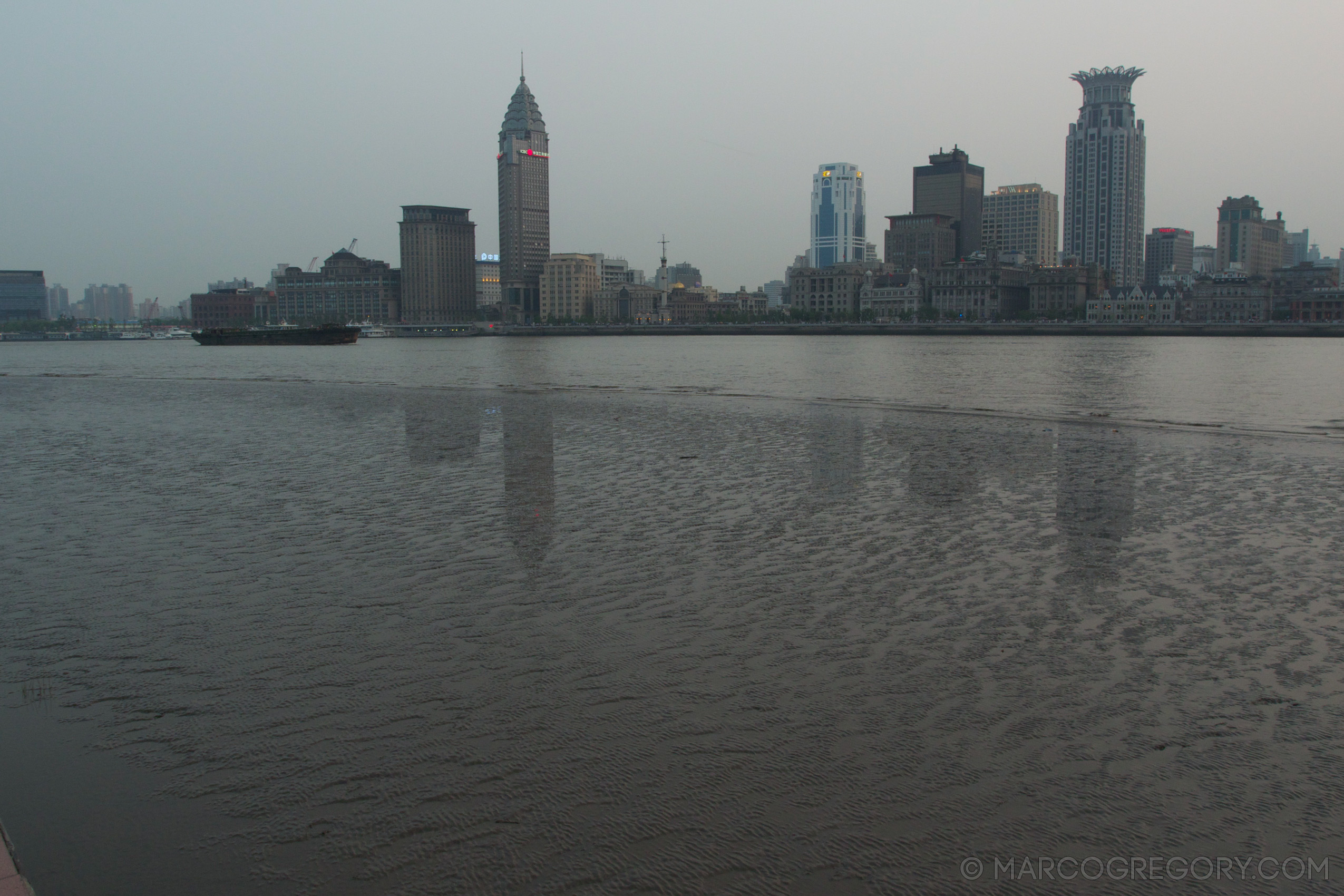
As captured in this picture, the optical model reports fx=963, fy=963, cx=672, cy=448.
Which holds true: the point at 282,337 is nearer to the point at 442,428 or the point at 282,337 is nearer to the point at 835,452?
the point at 442,428

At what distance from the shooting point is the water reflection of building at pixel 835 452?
2012cm

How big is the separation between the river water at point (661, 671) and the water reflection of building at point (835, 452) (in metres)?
0.26

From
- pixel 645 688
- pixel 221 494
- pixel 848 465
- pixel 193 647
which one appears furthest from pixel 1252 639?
pixel 221 494

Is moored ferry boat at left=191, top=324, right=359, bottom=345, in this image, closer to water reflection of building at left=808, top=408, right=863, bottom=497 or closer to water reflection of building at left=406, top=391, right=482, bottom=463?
water reflection of building at left=406, top=391, right=482, bottom=463

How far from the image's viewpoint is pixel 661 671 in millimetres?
9352

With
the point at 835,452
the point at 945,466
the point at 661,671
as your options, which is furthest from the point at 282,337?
the point at 661,671

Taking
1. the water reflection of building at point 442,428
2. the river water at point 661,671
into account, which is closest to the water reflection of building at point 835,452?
the river water at point 661,671

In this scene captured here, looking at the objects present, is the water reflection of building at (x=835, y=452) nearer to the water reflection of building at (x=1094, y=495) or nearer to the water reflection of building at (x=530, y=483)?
the water reflection of building at (x=1094, y=495)

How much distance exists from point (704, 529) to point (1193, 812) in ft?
31.4

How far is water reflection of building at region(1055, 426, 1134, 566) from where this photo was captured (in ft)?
47.9

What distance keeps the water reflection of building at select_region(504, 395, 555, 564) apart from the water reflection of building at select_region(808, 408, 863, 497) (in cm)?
564

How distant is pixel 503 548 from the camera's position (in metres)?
14.5

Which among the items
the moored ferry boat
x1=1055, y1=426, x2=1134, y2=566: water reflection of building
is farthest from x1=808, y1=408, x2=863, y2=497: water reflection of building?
the moored ferry boat

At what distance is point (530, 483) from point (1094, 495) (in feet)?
37.4
